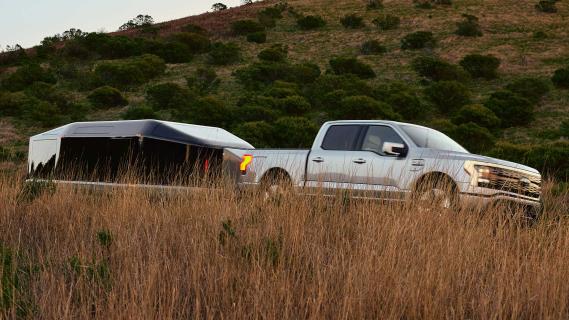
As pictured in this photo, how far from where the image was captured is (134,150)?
1348 centimetres

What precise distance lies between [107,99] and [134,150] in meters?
23.7

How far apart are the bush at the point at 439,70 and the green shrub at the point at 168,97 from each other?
12.5 meters

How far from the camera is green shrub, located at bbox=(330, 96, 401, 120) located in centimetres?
2893

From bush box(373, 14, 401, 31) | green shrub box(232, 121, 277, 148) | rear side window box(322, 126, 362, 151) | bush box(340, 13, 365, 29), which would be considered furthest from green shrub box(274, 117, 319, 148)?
bush box(340, 13, 365, 29)

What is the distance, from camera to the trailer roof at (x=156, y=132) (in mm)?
13305

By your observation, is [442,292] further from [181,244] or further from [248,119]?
[248,119]

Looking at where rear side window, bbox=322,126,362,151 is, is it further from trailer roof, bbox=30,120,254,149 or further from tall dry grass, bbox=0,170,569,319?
tall dry grass, bbox=0,170,569,319

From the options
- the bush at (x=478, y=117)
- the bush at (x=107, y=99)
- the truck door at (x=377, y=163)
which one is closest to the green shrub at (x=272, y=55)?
the bush at (x=107, y=99)

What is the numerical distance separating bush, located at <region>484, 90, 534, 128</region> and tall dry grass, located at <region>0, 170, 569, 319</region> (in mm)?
23303

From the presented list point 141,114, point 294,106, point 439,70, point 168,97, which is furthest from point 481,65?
point 141,114

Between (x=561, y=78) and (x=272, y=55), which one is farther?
(x=272, y=55)

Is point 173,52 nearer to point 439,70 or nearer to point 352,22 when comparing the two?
point 352,22

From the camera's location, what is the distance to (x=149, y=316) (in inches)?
155

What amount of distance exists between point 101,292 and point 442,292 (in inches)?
87.7
